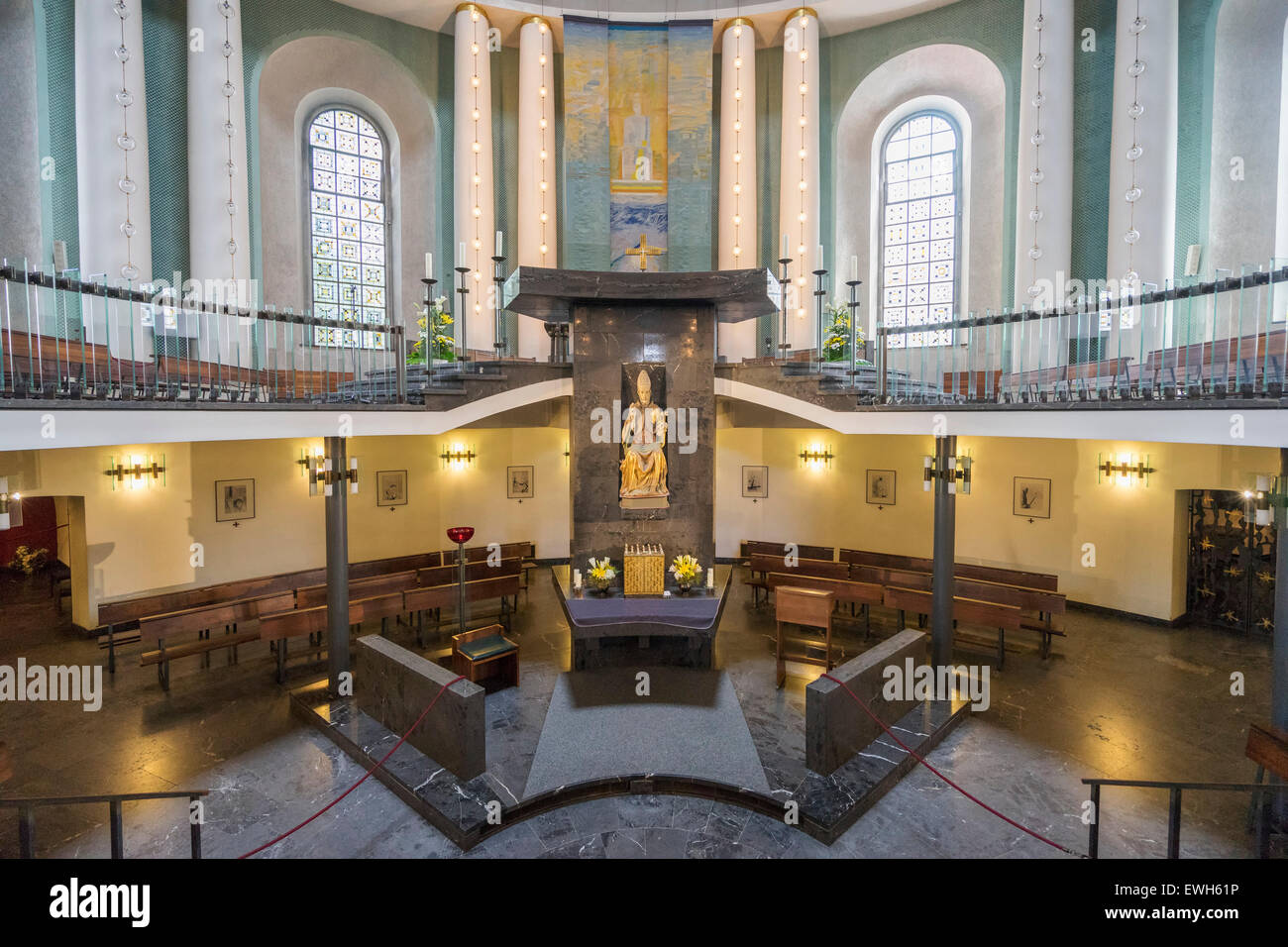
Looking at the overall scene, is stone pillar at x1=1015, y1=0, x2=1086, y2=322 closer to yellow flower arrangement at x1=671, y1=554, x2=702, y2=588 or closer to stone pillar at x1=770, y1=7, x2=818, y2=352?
stone pillar at x1=770, y1=7, x2=818, y2=352

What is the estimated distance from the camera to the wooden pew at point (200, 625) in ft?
24.0

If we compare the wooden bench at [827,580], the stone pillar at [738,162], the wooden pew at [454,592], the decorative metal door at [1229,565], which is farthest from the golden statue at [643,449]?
the decorative metal door at [1229,565]

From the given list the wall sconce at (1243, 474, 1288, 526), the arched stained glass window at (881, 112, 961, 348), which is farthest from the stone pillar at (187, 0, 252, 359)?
the wall sconce at (1243, 474, 1288, 526)

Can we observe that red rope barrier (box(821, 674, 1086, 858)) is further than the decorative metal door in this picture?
No

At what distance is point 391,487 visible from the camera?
11.9m

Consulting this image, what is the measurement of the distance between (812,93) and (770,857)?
13830 mm

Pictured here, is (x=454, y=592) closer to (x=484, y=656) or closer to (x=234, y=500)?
(x=484, y=656)

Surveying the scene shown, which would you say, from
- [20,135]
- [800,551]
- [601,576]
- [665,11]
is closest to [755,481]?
[800,551]

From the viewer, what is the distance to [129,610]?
26.8 ft

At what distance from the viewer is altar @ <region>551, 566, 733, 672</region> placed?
301 inches

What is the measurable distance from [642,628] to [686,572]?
1.19 m

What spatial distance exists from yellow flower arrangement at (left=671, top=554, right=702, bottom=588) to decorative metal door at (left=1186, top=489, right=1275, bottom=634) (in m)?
8.06

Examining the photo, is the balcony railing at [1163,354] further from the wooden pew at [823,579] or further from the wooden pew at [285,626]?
the wooden pew at [285,626]

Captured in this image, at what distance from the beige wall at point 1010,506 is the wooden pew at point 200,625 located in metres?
8.99
